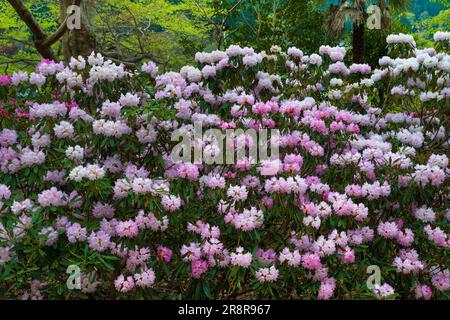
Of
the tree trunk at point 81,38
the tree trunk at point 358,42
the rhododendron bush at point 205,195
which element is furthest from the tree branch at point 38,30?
the tree trunk at point 358,42

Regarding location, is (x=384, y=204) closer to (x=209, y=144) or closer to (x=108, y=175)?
(x=209, y=144)

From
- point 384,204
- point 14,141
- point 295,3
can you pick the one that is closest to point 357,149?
point 384,204

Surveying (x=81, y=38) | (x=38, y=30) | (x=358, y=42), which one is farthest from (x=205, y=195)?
(x=358, y=42)

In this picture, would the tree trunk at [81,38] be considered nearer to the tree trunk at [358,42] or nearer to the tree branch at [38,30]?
the tree branch at [38,30]

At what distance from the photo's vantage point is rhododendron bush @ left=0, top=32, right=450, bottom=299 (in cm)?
316

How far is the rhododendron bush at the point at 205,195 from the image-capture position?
316 cm

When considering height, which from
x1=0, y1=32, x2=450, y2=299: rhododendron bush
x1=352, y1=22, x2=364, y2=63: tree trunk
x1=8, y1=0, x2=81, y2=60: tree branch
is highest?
x1=8, y1=0, x2=81, y2=60: tree branch

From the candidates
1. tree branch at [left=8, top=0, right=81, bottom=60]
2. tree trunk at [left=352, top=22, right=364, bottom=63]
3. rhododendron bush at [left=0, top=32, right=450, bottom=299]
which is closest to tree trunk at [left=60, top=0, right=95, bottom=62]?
tree branch at [left=8, top=0, right=81, bottom=60]

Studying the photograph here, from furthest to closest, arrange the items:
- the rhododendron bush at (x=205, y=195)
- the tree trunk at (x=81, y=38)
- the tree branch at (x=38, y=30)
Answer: the tree trunk at (x=81, y=38) < the tree branch at (x=38, y=30) < the rhododendron bush at (x=205, y=195)

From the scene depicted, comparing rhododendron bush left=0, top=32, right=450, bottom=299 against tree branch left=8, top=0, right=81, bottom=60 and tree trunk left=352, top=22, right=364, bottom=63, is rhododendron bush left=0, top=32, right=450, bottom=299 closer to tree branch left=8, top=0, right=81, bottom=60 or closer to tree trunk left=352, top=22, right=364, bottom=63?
tree branch left=8, top=0, right=81, bottom=60

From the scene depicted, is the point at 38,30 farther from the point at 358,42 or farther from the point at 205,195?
the point at 358,42

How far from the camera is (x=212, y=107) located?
14.5ft

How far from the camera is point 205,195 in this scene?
11.6 ft
